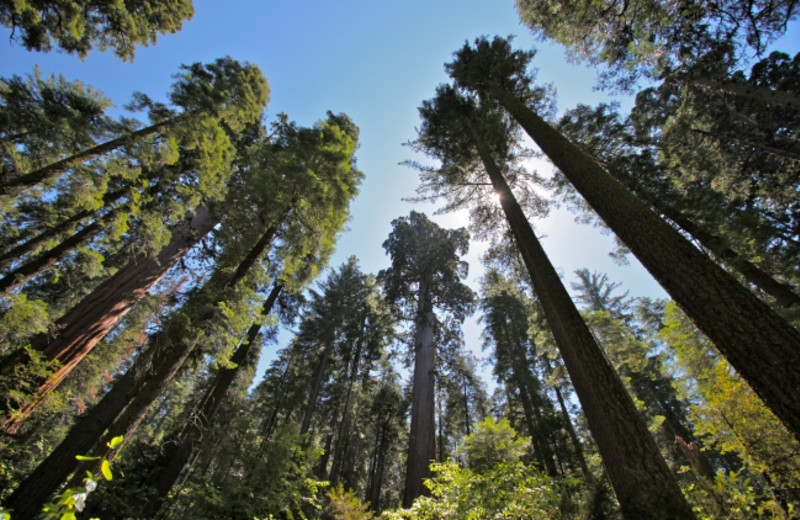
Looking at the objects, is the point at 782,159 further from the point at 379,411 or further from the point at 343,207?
the point at 379,411

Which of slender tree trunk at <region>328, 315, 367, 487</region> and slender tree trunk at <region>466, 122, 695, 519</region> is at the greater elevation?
slender tree trunk at <region>328, 315, 367, 487</region>

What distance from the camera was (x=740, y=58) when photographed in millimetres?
8391

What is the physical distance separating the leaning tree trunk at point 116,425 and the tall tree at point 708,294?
7.53m

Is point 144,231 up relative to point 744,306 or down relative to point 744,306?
up

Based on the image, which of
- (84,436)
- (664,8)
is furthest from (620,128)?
(84,436)

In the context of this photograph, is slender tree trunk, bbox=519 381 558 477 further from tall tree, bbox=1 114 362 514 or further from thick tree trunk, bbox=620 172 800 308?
tall tree, bbox=1 114 362 514

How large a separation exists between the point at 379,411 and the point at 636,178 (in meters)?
14.7

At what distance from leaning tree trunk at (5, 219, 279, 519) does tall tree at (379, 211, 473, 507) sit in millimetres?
7146

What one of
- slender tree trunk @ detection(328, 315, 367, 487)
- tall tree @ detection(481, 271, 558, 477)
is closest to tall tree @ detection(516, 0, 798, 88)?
tall tree @ detection(481, 271, 558, 477)

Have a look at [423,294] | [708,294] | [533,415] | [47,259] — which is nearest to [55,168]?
[47,259]

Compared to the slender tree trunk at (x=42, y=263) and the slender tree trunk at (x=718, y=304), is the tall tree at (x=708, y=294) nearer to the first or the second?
the slender tree trunk at (x=718, y=304)

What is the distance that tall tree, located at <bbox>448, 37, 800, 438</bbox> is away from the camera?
2.93 m

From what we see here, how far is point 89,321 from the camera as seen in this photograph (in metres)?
7.11

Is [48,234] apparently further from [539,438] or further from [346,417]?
[539,438]
